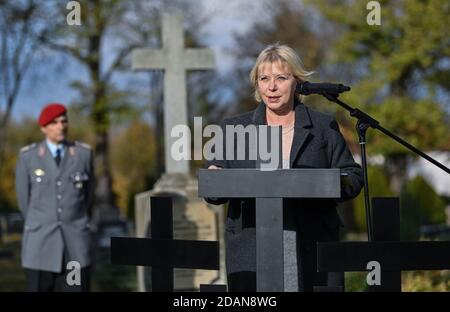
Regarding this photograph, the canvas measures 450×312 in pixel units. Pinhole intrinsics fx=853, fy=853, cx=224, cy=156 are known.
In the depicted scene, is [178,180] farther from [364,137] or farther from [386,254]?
[386,254]

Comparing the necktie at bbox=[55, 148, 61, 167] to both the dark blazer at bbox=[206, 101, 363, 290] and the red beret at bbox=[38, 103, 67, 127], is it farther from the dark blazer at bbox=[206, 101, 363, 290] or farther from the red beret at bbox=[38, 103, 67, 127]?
the dark blazer at bbox=[206, 101, 363, 290]

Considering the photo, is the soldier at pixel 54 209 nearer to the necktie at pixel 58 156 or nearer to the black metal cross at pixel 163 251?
the necktie at pixel 58 156

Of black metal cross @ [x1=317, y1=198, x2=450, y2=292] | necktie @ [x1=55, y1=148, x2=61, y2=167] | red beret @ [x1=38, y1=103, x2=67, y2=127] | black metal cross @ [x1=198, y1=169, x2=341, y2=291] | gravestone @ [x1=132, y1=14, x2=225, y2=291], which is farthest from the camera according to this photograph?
gravestone @ [x1=132, y1=14, x2=225, y2=291]

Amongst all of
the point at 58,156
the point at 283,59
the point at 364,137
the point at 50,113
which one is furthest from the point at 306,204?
the point at 58,156

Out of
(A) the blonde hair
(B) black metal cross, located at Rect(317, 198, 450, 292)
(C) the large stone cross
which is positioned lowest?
(B) black metal cross, located at Rect(317, 198, 450, 292)

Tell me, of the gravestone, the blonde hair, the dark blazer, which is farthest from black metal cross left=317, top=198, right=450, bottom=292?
the gravestone

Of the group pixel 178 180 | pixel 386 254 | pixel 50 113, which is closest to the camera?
pixel 386 254

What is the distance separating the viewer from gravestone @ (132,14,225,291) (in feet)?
26.5

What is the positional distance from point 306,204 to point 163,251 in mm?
674

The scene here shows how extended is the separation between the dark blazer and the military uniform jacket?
9.17ft

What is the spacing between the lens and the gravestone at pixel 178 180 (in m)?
8.07

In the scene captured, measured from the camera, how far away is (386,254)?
11.7 feet

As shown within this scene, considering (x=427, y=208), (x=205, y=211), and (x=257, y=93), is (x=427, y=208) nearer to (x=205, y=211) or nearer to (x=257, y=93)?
(x=205, y=211)
